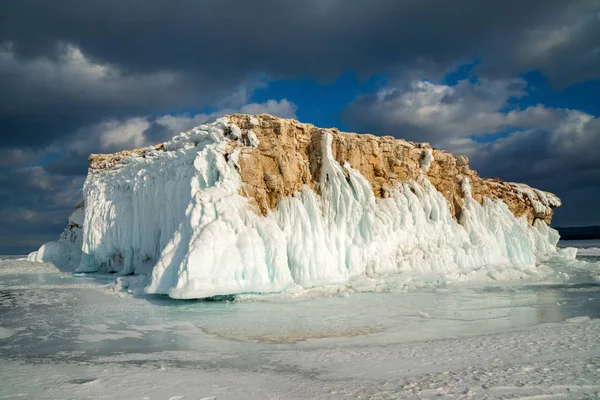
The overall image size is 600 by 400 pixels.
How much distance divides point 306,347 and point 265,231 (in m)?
6.72

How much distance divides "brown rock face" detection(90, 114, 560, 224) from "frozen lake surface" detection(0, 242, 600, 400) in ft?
14.6

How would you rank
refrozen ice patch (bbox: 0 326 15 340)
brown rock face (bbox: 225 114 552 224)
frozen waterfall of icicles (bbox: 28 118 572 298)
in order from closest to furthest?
refrozen ice patch (bbox: 0 326 15 340)
frozen waterfall of icicles (bbox: 28 118 572 298)
brown rock face (bbox: 225 114 552 224)

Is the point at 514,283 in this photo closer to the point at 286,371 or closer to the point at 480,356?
Result: the point at 480,356

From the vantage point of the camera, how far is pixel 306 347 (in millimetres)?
7703

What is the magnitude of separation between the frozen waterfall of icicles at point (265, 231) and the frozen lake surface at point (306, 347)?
43.5 inches

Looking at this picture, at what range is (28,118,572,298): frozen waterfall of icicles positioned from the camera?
42.8 ft

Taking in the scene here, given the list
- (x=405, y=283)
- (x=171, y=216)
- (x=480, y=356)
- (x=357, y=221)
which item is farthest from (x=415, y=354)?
(x=171, y=216)

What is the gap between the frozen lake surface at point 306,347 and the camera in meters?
5.51

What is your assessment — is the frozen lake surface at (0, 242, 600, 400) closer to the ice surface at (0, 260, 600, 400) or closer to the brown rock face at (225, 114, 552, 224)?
the ice surface at (0, 260, 600, 400)

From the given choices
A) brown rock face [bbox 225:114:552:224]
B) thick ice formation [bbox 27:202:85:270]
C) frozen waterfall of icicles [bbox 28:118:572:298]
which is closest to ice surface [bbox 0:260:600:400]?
frozen waterfall of icicles [bbox 28:118:572:298]

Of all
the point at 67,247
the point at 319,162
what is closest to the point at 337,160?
the point at 319,162

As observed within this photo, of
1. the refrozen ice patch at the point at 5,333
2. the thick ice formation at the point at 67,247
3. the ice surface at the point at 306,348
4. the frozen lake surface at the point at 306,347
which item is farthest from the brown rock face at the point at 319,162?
the thick ice formation at the point at 67,247

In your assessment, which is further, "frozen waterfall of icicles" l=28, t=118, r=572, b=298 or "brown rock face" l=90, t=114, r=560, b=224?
"brown rock face" l=90, t=114, r=560, b=224

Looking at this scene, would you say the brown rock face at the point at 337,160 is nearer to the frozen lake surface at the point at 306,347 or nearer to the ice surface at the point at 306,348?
the frozen lake surface at the point at 306,347
